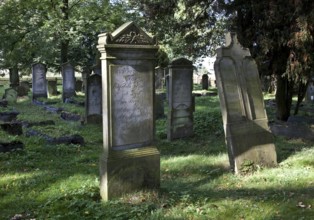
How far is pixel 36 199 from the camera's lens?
18.6 feet

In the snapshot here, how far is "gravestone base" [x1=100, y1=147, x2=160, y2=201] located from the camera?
5.49 metres

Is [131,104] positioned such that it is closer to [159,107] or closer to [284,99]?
[284,99]

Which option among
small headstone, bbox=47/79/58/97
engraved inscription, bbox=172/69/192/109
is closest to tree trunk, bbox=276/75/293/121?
engraved inscription, bbox=172/69/192/109

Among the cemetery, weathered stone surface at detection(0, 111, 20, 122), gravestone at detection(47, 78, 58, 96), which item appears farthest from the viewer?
gravestone at detection(47, 78, 58, 96)

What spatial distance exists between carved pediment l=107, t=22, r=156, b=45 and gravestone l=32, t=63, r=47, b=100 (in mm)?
17282

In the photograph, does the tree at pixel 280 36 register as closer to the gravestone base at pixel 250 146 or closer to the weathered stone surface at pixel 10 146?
the gravestone base at pixel 250 146

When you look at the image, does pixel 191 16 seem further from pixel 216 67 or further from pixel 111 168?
pixel 111 168

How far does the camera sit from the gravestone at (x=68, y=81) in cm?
2072

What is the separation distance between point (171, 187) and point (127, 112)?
1.48m

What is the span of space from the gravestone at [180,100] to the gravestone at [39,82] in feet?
42.2

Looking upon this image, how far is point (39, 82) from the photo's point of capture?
21984 mm

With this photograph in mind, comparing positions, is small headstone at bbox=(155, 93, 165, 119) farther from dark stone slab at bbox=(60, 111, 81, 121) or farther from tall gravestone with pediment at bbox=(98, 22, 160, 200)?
tall gravestone with pediment at bbox=(98, 22, 160, 200)

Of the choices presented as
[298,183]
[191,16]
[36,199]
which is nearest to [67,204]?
[36,199]

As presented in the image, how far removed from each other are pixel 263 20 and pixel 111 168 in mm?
6814
